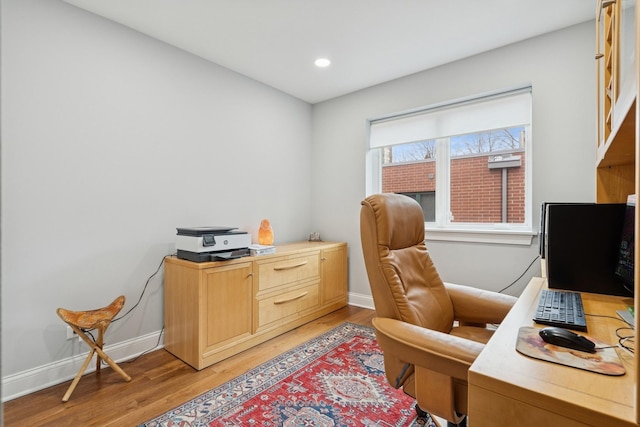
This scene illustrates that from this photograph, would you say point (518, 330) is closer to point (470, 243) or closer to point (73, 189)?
point (470, 243)

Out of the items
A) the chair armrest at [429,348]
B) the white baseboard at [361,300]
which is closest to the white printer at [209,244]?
the chair armrest at [429,348]

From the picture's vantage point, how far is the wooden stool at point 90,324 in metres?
1.95

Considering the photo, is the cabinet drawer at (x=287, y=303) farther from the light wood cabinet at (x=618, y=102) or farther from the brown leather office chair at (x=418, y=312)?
the light wood cabinet at (x=618, y=102)

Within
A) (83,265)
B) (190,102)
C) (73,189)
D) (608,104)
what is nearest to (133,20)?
(190,102)

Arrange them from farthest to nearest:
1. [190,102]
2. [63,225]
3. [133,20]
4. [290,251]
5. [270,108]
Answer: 1. [270,108]
2. [290,251]
3. [190,102]
4. [133,20]
5. [63,225]

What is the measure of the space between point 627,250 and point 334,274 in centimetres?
248

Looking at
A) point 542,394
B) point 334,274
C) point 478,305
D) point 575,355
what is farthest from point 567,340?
point 334,274

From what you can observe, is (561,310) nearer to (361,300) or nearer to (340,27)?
(340,27)

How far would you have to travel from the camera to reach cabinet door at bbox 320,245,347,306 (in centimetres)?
338

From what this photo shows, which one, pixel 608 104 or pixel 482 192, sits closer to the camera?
pixel 608 104

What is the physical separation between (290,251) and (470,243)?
1.63 meters

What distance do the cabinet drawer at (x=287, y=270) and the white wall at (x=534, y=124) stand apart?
674 mm

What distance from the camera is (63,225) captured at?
6.99 ft

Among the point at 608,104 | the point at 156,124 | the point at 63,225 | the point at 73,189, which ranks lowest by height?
the point at 63,225
